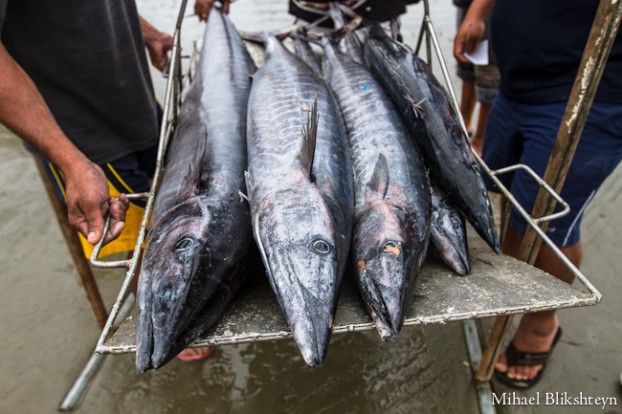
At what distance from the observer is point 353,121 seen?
1837 millimetres

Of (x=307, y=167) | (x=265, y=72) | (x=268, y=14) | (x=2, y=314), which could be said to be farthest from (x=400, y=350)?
(x=268, y=14)

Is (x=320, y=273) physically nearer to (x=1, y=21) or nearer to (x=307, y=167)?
(x=307, y=167)

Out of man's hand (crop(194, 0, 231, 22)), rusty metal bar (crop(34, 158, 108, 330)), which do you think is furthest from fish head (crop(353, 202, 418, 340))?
man's hand (crop(194, 0, 231, 22))

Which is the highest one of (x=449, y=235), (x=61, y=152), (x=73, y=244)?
(x=61, y=152)

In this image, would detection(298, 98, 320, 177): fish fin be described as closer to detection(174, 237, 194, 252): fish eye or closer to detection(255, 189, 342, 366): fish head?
detection(255, 189, 342, 366): fish head

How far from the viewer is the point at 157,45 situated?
2586 millimetres

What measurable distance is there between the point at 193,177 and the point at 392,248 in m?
0.70

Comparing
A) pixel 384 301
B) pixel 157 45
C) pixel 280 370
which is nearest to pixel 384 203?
pixel 384 301

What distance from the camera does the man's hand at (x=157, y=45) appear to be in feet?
8.48

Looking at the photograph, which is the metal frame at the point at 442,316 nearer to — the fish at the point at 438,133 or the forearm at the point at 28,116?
the fish at the point at 438,133

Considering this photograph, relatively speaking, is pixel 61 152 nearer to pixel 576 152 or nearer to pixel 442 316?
pixel 442 316

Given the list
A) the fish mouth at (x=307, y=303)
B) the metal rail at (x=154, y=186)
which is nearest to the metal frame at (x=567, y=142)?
the fish mouth at (x=307, y=303)

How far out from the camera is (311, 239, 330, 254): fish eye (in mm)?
1197

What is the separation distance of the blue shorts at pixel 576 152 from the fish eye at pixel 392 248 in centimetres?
102
